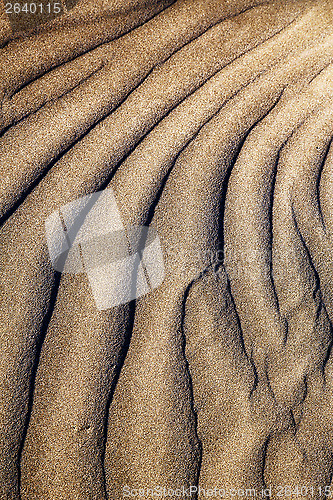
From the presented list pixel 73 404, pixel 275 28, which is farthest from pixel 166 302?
pixel 275 28

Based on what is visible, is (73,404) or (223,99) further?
(223,99)

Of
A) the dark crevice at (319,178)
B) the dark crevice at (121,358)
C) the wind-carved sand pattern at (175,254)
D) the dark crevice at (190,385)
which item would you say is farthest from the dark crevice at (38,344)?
the dark crevice at (319,178)

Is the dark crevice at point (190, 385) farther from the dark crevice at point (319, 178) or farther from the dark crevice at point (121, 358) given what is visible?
the dark crevice at point (319, 178)

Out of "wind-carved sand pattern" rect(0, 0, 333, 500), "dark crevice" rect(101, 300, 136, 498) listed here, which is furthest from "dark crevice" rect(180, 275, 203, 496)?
"dark crevice" rect(101, 300, 136, 498)

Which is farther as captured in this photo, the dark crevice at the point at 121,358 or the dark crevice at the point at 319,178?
the dark crevice at the point at 319,178

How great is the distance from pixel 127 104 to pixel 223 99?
39 centimetres

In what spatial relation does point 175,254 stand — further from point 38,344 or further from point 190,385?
point 38,344

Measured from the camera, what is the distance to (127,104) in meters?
1.40

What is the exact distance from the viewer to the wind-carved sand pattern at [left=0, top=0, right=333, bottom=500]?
122 cm

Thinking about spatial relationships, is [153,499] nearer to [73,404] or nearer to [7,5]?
[73,404]

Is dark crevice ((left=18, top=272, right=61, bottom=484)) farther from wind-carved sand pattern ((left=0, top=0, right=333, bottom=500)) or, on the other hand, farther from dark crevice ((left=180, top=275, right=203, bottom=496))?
dark crevice ((left=180, top=275, right=203, bottom=496))

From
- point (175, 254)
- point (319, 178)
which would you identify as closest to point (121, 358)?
point (175, 254)

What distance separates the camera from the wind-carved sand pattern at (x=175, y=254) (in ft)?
4.01

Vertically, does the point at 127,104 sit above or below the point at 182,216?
above
